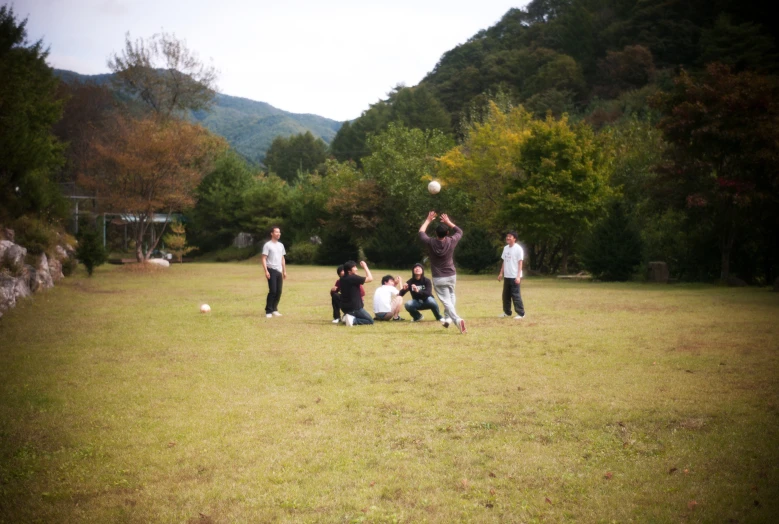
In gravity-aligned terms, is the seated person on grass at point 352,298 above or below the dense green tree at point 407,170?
below

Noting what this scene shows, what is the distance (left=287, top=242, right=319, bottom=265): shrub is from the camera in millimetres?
50059

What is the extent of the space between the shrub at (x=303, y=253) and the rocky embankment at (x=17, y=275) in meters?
28.3

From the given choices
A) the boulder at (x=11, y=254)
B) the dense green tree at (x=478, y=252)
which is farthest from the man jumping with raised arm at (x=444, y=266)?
the dense green tree at (x=478, y=252)

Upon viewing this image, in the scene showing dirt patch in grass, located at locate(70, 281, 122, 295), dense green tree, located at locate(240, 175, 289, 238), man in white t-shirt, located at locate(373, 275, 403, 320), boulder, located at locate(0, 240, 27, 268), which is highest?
dense green tree, located at locate(240, 175, 289, 238)

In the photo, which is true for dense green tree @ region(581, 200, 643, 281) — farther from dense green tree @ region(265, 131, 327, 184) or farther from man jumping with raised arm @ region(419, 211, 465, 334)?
dense green tree @ region(265, 131, 327, 184)

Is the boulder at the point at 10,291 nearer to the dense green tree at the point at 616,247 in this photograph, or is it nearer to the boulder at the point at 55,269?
the boulder at the point at 55,269

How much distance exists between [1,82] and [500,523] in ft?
62.9

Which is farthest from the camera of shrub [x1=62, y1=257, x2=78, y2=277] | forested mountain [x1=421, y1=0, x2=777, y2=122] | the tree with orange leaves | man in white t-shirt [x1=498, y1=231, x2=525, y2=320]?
forested mountain [x1=421, y1=0, x2=777, y2=122]

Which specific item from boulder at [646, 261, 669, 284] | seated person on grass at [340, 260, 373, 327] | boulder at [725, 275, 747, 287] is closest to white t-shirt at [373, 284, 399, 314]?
seated person on grass at [340, 260, 373, 327]

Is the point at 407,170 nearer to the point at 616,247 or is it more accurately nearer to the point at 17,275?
the point at 616,247

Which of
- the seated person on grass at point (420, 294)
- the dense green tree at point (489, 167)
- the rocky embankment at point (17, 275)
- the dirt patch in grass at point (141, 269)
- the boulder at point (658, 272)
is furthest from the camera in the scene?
the dense green tree at point (489, 167)

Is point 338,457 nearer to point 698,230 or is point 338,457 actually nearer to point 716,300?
point 716,300

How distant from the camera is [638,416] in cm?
646

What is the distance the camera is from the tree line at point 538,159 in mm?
23281
